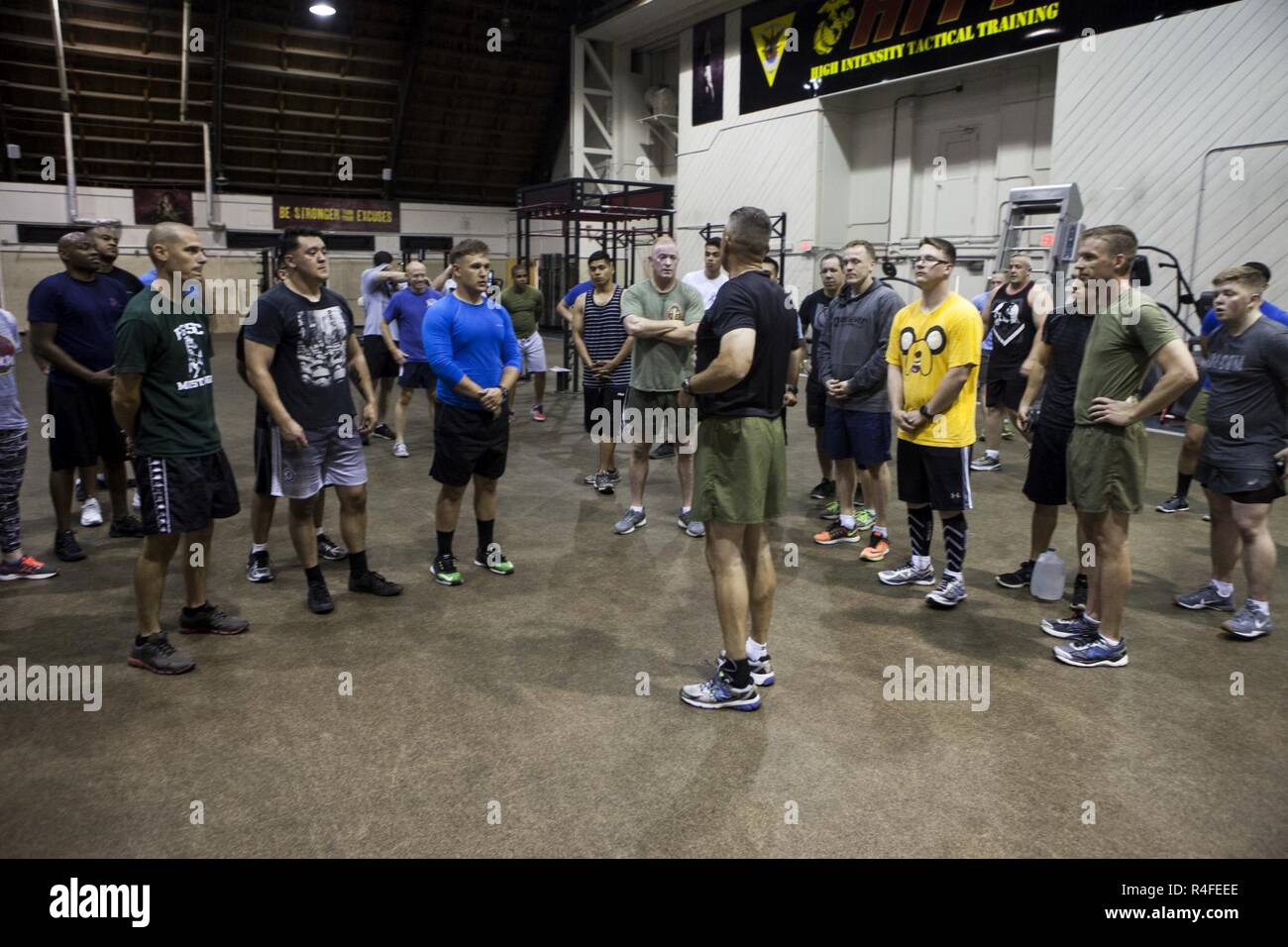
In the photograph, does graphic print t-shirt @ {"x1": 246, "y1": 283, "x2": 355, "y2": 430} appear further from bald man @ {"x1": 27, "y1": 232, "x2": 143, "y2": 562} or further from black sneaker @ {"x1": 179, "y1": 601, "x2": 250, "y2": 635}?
bald man @ {"x1": 27, "y1": 232, "x2": 143, "y2": 562}

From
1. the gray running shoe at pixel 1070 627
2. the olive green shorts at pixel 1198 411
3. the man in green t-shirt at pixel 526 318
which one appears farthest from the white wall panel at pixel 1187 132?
the gray running shoe at pixel 1070 627

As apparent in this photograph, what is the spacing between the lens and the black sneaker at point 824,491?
20.9ft

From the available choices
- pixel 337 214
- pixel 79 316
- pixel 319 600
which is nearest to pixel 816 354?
pixel 319 600

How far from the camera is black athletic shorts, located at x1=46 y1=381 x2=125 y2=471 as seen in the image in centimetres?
480

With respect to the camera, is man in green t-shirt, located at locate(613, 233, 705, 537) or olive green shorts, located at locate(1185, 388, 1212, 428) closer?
olive green shorts, located at locate(1185, 388, 1212, 428)

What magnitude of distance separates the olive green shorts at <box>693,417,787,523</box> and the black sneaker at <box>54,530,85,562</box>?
385 cm

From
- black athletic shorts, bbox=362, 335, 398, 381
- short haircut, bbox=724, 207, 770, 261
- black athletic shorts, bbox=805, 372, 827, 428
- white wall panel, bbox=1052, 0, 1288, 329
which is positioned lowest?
black athletic shorts, bbox=805, 372, 827, 428

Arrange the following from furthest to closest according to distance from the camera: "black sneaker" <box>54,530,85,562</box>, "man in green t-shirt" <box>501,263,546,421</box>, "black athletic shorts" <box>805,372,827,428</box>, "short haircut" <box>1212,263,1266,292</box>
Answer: "man in green t-shirt" <box>501,263,546,421</box>, "black athletic shorts" <box>805,372,827,428</box>, "black sneaker" <box>54,530,85,562</box>, "short haircut" <box>1212,263,1266,292</box>

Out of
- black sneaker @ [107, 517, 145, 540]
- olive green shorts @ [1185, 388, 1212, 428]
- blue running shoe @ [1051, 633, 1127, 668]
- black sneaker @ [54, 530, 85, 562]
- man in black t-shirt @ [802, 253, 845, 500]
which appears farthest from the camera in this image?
man in black t-shirt @ [802, 253, 845, 500]

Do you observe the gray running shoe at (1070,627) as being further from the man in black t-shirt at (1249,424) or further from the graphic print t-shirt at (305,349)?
the graphic print t-shirt at (305,349)

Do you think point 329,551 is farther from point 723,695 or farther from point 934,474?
point 934,474

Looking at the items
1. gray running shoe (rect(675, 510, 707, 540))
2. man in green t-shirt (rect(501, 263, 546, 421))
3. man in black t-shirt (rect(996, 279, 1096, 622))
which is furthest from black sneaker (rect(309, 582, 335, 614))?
man in green t-shirt (rect(501, 263, 546, 421))

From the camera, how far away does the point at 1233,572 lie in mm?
4820
